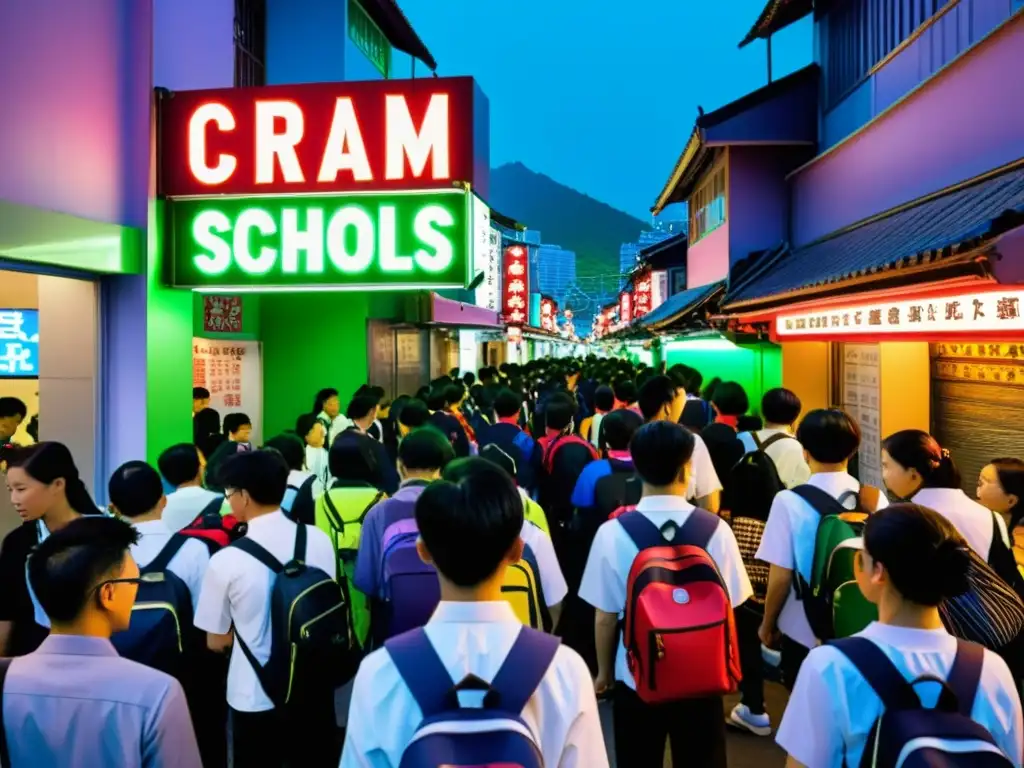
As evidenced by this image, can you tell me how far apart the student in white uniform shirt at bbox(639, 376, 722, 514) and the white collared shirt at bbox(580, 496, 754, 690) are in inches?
39.1

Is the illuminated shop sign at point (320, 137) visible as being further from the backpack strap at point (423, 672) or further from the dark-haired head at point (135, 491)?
the backpack strap at point (423, 672)

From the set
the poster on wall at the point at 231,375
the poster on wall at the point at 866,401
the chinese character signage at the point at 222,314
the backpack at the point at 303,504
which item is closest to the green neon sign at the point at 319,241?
the backpack at the point at 303,504

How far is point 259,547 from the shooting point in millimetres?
3395

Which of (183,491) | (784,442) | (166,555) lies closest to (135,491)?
(166,555)

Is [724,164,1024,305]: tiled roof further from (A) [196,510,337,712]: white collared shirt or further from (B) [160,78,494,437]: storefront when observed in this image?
(A) [196,510,337,712]: white collared shirt

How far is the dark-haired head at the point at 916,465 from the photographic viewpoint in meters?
3.72

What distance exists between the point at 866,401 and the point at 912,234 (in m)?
4.21

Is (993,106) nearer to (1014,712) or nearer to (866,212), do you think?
(866,212)

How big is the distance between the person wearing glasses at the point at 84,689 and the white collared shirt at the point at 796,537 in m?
2.74

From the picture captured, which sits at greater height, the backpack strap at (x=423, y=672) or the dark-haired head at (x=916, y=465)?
the dark-haired head at (x=916, y=465)

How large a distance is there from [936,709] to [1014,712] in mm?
301

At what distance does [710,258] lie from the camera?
17.8 m

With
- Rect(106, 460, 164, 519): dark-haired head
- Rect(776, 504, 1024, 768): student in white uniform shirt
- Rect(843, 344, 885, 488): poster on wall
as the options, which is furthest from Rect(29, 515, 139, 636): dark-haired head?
Rect(843, 344, 885, 488): poster on wall

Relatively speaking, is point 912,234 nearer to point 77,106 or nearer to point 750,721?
point 750,721
